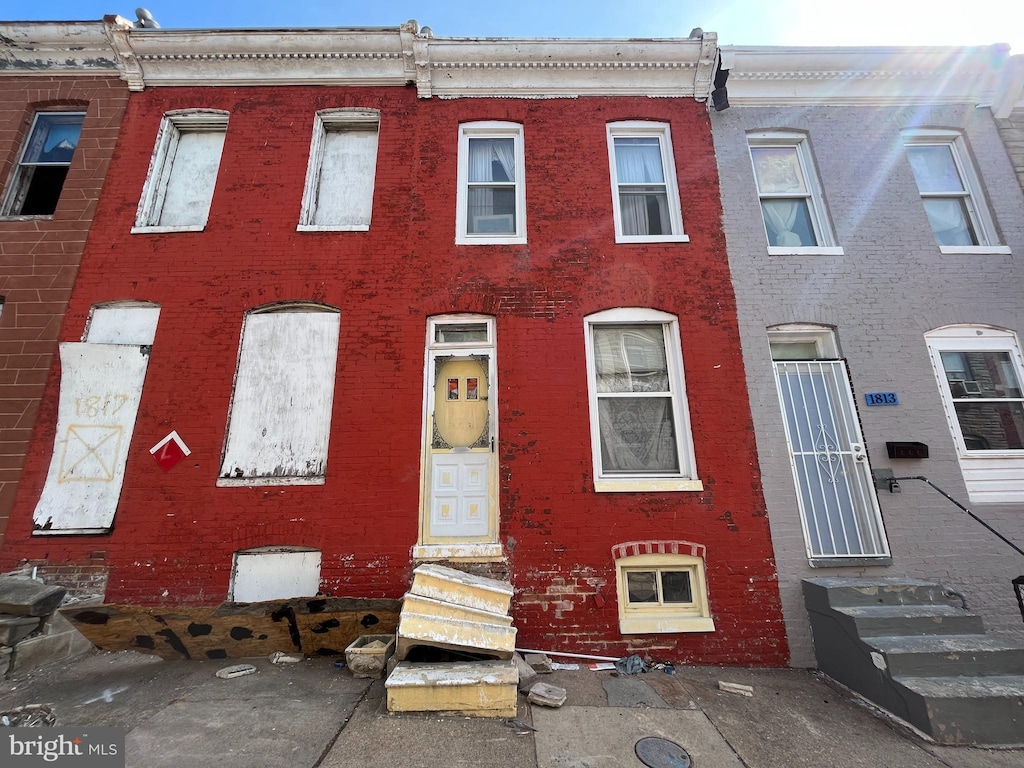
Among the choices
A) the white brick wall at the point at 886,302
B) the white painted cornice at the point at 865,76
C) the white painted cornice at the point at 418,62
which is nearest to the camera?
the white brick wall at the point at 886,302

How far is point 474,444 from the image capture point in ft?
18.7

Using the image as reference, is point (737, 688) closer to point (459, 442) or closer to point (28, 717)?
point (459, 442)

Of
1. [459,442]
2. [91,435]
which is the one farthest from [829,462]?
[91,435]

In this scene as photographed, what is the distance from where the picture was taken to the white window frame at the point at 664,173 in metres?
6.44

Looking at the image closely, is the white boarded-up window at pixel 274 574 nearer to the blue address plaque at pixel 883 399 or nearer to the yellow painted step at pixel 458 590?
the yellow painted step at pixel 458 590

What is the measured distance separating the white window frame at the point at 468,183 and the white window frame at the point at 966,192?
5689 millimetres

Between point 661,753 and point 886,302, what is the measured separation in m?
6.04

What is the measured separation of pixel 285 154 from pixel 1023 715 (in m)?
9.77

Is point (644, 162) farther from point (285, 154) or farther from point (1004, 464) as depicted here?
point (1004, 464)

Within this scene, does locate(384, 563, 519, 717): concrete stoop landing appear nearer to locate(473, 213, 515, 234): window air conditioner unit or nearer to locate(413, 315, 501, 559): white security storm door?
locate(413, 315, 501, 559): white security storm door

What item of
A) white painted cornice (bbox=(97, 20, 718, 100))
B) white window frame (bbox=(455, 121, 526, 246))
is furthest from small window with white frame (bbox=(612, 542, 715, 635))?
white painted cornice (bbox=(97, 20, 718, 100))

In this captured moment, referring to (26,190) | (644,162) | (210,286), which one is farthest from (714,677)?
(26,190)

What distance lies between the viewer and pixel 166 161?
22.7ft

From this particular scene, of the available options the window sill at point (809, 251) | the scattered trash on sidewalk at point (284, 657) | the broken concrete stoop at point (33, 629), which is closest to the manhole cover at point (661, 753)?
the scattered trash on sidewalk at point (284, 657)
